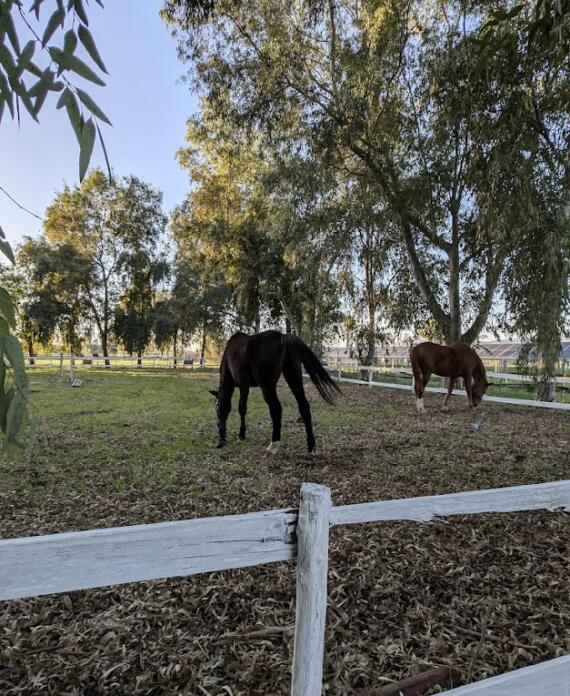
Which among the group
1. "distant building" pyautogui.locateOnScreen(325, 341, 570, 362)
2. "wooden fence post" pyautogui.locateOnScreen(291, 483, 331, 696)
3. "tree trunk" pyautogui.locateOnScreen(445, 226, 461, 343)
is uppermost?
"tree trunk" pyautogui.locateOnScreen(445, 226, 461, 343)

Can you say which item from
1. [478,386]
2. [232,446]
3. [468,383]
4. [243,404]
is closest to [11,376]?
[232,446]

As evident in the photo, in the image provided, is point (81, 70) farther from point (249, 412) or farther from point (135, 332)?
point (135, 332)

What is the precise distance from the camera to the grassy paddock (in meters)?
1.81

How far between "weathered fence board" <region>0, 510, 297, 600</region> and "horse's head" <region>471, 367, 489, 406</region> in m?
8.18

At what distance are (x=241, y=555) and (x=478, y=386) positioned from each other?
8395 millimetres

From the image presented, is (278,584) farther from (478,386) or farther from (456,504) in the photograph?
(478,386)

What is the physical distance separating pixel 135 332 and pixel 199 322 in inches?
196

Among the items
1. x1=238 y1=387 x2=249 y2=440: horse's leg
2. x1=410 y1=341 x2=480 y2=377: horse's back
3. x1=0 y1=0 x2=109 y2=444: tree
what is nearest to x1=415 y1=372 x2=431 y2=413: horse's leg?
x1=410 y1=341 x2=480 y2=377: horse's back

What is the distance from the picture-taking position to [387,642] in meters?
1.95

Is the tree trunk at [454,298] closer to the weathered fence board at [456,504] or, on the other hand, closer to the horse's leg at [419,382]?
the horse's leg at [419,382]

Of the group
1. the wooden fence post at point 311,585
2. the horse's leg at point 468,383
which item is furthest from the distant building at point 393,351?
the wooden fence post at point 311,585

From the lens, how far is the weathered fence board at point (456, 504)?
144 centimetres

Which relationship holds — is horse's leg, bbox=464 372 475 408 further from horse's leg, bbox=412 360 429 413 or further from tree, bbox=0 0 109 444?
tree, bbox=0 0 109 444

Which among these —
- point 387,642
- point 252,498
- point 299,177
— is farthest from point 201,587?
point 299,177
